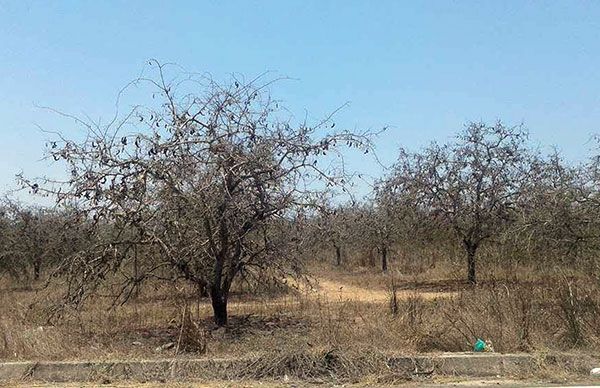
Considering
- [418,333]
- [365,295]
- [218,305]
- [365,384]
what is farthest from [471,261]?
[365,384]

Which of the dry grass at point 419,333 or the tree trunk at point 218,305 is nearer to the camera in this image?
the dry grass at point 419,333

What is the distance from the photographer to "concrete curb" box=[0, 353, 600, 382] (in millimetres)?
7613

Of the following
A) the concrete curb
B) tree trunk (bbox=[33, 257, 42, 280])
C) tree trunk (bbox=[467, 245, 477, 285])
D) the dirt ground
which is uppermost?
tree trunk (bbox=[33, 257, 42, 280])

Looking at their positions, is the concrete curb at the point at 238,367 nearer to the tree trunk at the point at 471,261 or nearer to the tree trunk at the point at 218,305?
the tree trunk at the point at 218,305

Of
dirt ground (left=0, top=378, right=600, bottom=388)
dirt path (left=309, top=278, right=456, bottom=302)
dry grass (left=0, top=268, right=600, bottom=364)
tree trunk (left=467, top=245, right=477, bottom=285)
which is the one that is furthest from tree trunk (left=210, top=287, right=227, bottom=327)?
tree trunk (left=467, top=245, right=477, bottom=285)

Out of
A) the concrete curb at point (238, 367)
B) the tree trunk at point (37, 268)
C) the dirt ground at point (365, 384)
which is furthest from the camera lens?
the tree trunk at point (37, 268)

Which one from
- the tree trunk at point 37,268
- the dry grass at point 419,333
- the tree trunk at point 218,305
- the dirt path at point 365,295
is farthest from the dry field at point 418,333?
the tree trunk at point 37,268

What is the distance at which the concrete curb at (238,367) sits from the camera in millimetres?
7613

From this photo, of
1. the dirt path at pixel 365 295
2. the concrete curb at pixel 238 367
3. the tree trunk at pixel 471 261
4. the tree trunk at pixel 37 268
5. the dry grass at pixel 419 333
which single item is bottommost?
the concrete curb at pixel 238 367

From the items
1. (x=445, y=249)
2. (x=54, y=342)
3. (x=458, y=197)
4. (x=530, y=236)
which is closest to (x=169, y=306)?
(x=54, y=342)

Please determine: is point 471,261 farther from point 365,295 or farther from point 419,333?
point 419,333

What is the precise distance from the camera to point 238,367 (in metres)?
7.79

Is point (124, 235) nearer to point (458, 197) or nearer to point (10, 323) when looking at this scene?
point (10, 323)

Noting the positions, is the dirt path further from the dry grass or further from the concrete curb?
the concrete curb
